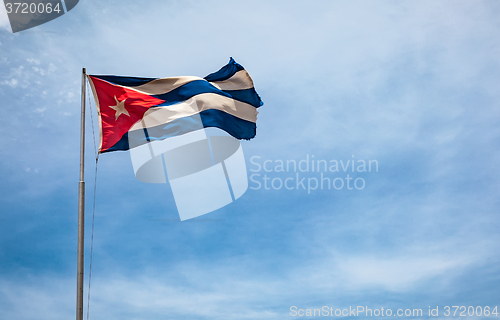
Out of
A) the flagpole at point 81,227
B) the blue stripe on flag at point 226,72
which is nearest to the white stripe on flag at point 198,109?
the blue stripe on flag at point 226,72

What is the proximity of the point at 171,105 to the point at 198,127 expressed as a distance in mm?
1724

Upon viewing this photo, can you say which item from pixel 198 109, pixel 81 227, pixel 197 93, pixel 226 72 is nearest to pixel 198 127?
pixel 198 109

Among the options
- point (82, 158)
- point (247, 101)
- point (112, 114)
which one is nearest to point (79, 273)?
point (82, 158)

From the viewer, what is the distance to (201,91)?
2391 cm

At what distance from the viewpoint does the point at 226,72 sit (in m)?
25.5

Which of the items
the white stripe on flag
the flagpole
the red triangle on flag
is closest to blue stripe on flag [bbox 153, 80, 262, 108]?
the white stripe on flag

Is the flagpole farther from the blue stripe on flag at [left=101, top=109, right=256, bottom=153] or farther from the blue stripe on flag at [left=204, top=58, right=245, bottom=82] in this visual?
the blue stripe on flag at [left=204, top=58, right=245, bottom=82]

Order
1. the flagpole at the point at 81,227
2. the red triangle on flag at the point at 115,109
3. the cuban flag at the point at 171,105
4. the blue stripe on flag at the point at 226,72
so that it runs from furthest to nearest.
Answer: the blue stripe on flag at the point at 226,72 < the cuban flag at the point at 171,105 < the red triangle on flag at the point at 115,109 < the flagpole at the point at 81,227

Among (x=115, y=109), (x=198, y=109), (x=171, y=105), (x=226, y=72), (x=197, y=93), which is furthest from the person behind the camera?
(x=226, y=72)

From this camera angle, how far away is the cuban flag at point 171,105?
68.1ft

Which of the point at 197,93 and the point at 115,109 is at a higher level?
the point at 197,93

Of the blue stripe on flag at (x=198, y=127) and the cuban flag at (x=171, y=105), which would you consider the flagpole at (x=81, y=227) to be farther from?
the blue stripe on flag at (x=198, y=127)

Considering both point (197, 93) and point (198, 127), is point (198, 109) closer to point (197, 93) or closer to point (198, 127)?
point (197, 93)

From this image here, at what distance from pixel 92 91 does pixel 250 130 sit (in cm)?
865
